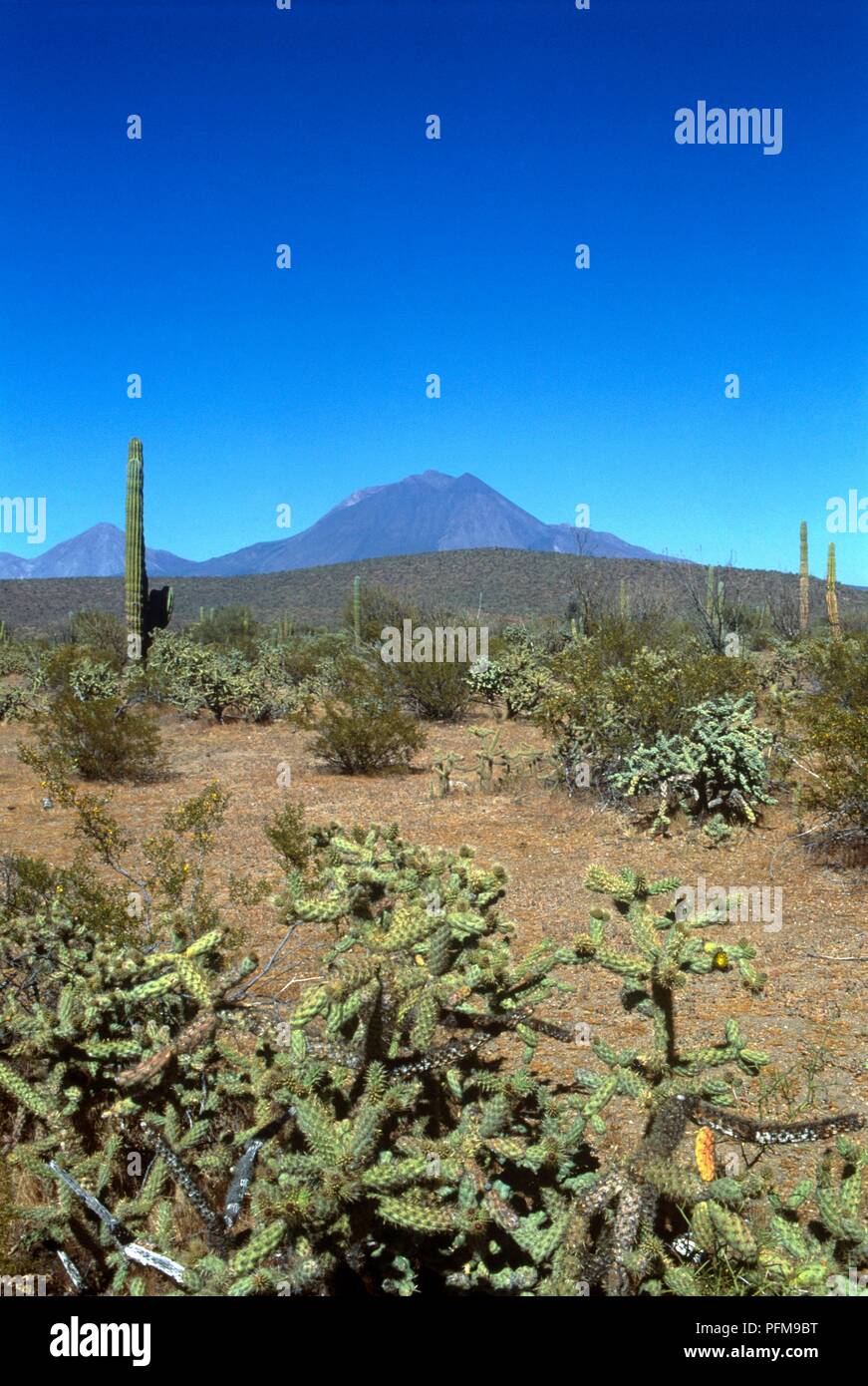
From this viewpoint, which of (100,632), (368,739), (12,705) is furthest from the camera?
(100,632)

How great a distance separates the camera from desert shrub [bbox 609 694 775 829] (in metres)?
8.88

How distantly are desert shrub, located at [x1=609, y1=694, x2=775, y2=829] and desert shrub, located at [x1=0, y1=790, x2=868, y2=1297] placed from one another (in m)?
5.51

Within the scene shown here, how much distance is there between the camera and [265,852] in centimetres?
852

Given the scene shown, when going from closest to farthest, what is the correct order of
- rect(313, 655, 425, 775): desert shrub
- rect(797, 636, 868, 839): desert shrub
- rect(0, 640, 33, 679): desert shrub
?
rect(797, 636, 868, 839): desert shrub < rect(313, 655, 425, 775): desert shrub < rect(0, 640, 33, 679): desert shrub

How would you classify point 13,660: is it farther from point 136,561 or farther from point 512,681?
point 512,681

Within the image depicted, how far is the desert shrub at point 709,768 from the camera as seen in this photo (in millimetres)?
8875

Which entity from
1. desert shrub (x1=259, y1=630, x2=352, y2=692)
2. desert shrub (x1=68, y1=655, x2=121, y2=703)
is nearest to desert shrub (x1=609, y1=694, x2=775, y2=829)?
desert shrub (x1=68, y1=655, x2=121, y2=703)

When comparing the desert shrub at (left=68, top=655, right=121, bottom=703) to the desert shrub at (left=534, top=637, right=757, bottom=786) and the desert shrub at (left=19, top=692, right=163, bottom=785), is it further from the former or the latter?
the desert shrub at (left=534, top=637, right=757, bottom=786)

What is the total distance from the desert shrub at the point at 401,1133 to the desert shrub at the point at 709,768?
551 cm

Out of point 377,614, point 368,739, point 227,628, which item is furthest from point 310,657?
point 227,628

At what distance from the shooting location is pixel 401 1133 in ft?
10.8

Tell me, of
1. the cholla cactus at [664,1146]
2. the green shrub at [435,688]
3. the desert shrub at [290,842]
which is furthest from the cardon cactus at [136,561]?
the cholla cactus at [664,1146]

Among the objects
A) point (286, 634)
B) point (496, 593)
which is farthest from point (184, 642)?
point (496, 593)

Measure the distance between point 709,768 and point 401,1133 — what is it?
20.9 ft
